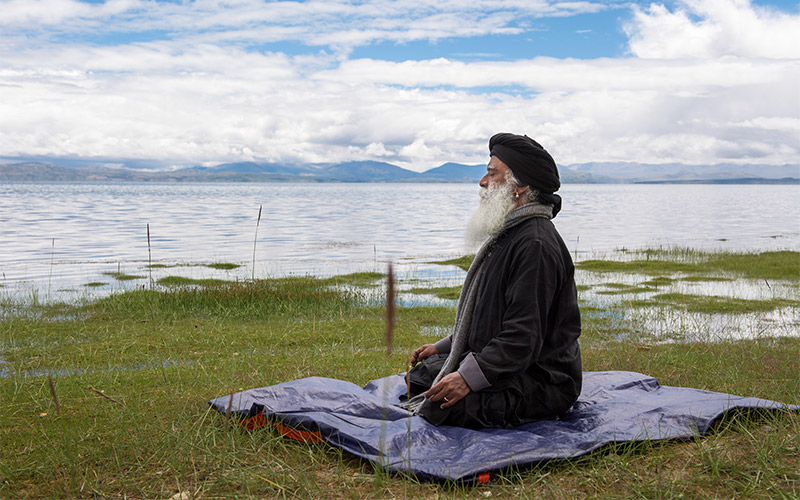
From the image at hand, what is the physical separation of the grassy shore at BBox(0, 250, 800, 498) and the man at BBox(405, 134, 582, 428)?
56 centimetres

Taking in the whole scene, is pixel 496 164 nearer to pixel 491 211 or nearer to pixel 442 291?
pixel 491 211

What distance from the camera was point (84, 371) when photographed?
6301 mm

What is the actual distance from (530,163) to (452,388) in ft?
5.00

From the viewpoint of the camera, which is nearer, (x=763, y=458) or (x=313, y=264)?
(x=763, y=458)

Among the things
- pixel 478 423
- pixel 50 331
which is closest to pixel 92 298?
pixel 50 331

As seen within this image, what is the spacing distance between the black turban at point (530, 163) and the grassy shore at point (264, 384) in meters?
1.72

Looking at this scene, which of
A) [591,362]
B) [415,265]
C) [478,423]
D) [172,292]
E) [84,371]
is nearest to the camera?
[478,423]

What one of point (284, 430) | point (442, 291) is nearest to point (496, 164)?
point (284, 430)

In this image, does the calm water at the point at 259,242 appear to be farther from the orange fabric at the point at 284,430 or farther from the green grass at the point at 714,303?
the orange fabric at the point at 284,430

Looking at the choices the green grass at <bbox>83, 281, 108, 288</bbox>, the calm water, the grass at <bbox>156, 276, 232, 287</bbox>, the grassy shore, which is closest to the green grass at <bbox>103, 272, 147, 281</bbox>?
the calm water

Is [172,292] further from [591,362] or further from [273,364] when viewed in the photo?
[591,362]

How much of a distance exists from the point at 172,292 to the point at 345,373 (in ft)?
19.8

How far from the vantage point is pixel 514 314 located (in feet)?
12.9

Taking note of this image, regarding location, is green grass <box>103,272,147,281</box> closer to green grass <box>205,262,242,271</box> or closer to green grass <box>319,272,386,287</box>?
green grass <box>205,262,242,271</box>
